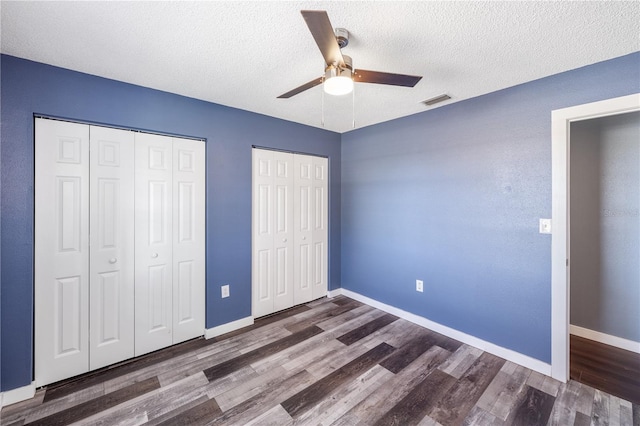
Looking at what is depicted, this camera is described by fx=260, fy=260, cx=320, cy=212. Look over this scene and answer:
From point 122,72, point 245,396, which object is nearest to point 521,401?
point 245,396

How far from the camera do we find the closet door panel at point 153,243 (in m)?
2.31

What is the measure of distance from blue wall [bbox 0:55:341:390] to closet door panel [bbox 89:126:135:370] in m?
0.24

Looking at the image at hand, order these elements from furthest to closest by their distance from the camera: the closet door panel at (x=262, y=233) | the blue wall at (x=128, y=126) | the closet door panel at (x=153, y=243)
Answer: the closet door panel at (x=262, y=233) → the closet door panel at (x=153, y=243) → the blue wall at (x=128, y=126)

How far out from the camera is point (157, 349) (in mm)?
2416

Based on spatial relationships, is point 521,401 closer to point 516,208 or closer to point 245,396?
point 516,208

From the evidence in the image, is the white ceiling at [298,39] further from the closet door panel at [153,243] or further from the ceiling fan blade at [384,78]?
the closet door panel at [153,243]

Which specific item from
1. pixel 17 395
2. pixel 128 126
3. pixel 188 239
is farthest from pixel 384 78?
pixel 17 395

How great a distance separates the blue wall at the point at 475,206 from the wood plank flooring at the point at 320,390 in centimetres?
40

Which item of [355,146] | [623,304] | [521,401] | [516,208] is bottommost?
[521,401]

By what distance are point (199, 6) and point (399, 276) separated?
3037mm

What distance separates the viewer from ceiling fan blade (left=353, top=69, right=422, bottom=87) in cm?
153

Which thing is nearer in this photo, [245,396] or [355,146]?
[245,396]

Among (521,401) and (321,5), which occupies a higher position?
(321,5)

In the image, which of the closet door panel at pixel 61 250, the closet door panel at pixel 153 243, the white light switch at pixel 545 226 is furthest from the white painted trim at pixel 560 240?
the closet door panel at pixel 61 250
